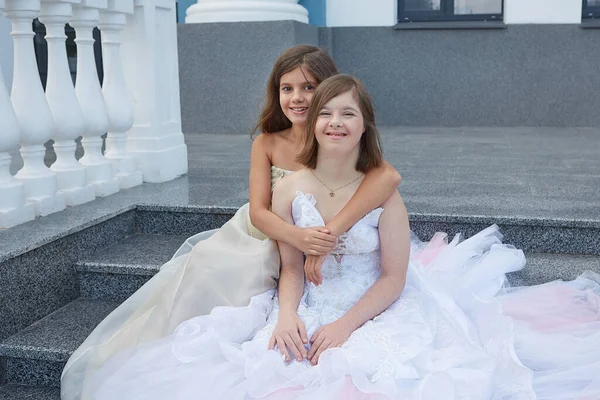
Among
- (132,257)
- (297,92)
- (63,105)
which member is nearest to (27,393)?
(132,257)

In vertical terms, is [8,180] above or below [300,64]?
below

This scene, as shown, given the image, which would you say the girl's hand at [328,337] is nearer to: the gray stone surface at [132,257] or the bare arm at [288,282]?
the bare arm at [288,282]

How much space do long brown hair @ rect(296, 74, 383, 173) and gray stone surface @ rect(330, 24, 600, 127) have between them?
5.63 metres

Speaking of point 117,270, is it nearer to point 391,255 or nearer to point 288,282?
point 288,282

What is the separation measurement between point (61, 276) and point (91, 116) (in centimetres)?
93

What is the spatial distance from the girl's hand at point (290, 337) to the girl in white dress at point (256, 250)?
0.20 metres

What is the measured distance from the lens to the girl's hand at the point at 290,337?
81.5 inches

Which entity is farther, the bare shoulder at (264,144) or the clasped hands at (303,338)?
the bare shoulder at (264,144)

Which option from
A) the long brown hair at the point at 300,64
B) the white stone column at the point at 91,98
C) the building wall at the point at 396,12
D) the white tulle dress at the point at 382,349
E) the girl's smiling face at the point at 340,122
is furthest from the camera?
the building wall at the point at 396,12

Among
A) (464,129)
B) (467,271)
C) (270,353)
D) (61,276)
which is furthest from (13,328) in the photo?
(464,129)

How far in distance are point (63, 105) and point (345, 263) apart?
174 centimetres

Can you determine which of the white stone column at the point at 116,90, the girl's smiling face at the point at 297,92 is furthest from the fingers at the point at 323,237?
the white stone column at the point at 116,90

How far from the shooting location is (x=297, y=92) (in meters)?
2.45

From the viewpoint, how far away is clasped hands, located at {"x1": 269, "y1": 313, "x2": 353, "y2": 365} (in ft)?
6.80
